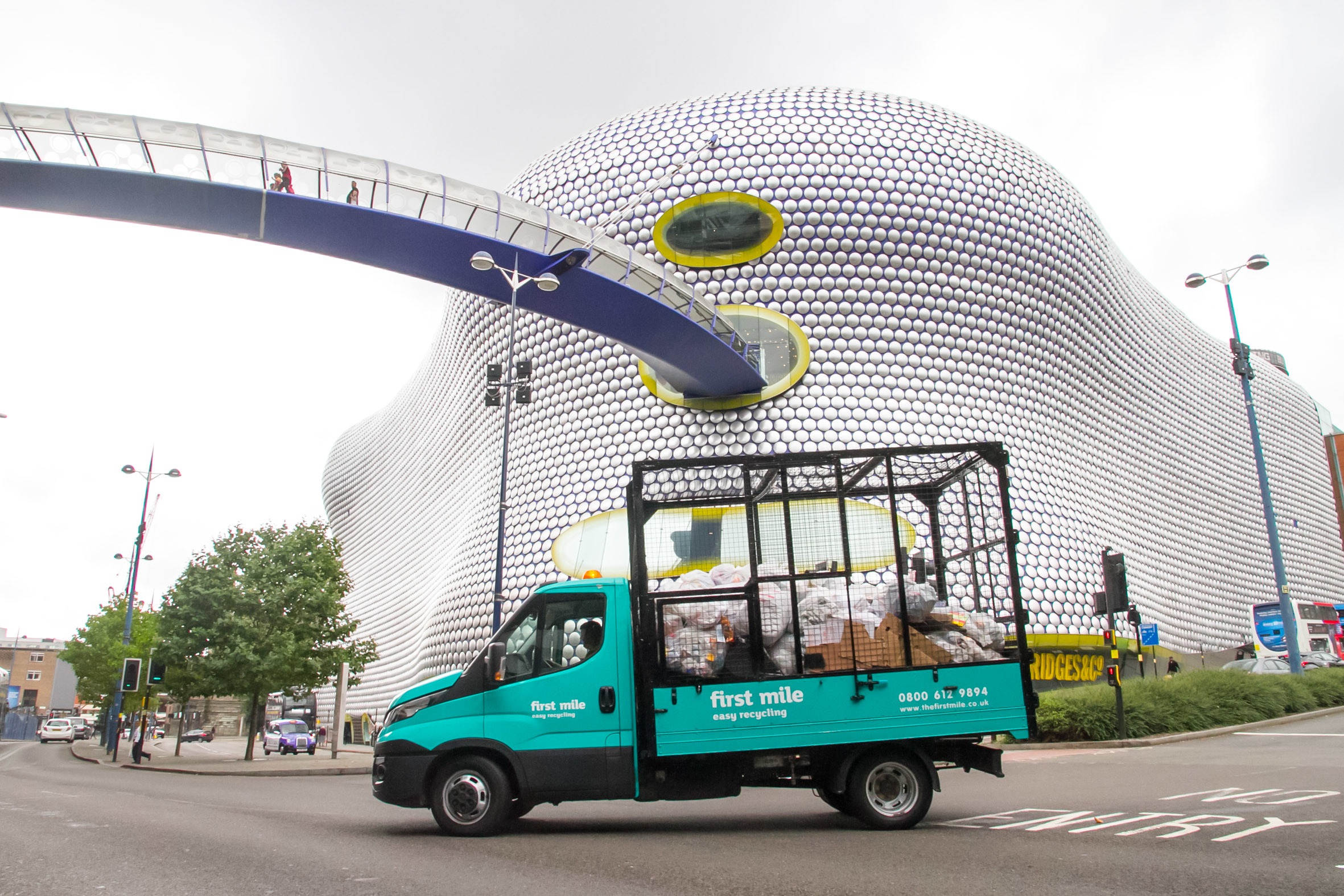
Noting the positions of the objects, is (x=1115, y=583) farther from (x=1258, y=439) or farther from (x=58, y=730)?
(x=58, y=730)

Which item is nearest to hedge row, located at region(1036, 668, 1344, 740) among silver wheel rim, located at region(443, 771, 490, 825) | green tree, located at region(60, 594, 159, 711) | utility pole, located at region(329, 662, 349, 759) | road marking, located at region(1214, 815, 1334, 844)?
road marking, located at region(1214, 815, 1334, 844)

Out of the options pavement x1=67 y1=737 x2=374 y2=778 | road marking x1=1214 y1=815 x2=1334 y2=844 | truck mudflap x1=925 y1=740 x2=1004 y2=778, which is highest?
truck mudflap x1=925 y1=740 x2=1004 y2=778

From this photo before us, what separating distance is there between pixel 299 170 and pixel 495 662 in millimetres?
12116

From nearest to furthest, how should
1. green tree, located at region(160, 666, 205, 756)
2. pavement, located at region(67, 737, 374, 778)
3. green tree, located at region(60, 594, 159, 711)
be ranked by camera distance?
1. pavement, located at region(67, 737, 374, 778)
2. green tree, located at region(160, 666, 205, 756)
3. green tree, located at region(60, 594, 159, 711)

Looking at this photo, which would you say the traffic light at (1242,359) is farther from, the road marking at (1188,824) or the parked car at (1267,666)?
the road marking at (1188,824)

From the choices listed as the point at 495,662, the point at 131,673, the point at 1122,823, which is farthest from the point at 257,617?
the point at 1122,823

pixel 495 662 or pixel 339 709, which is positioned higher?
pixel 495 662

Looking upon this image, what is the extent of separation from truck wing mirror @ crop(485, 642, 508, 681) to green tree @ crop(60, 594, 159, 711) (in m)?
29.2

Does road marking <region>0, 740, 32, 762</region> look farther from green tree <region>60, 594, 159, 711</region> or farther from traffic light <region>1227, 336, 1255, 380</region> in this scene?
traffic light <region>1227, 336, 1255, 380</region>

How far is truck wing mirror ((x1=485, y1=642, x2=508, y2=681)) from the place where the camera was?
712cm

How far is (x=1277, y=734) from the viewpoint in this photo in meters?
13.7

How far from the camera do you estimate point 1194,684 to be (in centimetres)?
1523

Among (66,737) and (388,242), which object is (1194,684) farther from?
(66,737)

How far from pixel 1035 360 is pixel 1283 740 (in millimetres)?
14015
